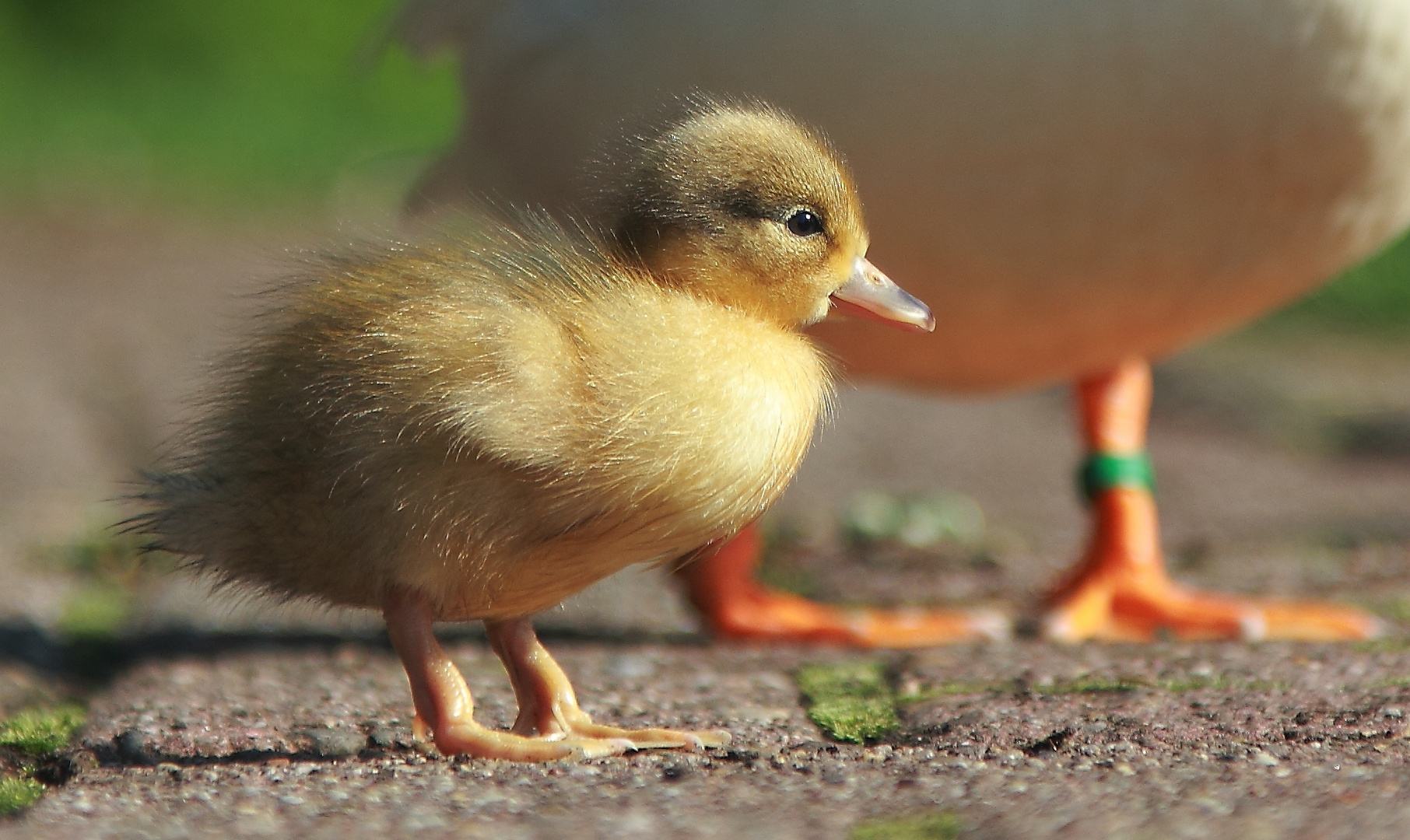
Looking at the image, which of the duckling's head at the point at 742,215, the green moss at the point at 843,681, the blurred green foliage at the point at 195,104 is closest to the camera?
the duckling's head at the point at 742,215

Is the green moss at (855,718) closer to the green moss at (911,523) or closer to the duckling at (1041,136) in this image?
the duckling at (1041,136)

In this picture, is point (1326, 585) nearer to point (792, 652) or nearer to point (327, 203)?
point (792, 652)

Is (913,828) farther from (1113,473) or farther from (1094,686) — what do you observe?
(1113,473)

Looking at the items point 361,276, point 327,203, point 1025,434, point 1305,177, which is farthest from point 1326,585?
point 327,203

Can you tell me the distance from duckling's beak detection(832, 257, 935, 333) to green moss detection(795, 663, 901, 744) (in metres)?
0.53

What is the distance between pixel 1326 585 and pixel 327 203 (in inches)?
243

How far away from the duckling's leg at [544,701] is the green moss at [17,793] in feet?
1.79

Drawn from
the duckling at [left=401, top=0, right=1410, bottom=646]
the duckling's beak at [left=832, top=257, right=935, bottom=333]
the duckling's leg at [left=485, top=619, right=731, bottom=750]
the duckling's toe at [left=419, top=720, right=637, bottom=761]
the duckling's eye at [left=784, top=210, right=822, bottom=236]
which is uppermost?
the duckling at [left=401, top=0, right=1410, bottom=646]

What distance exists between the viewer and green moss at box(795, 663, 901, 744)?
7.29 feet

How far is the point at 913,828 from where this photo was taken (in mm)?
1628

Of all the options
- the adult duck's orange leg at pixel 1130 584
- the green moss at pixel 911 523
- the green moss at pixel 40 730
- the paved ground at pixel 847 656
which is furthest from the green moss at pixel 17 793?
the green moss at pixel 911 523

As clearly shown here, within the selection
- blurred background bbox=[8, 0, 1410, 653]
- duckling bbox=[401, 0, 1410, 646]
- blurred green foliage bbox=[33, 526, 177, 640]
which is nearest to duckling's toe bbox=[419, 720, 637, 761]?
blurred background bbox=[8, 0, 1410, 653]

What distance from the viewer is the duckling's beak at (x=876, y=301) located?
2039 mm

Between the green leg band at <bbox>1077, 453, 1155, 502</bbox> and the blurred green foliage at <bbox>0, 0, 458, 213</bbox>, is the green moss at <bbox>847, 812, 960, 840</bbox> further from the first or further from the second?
the blurred green foliage at <bbox>0, 0, 458, 213</bbox>
